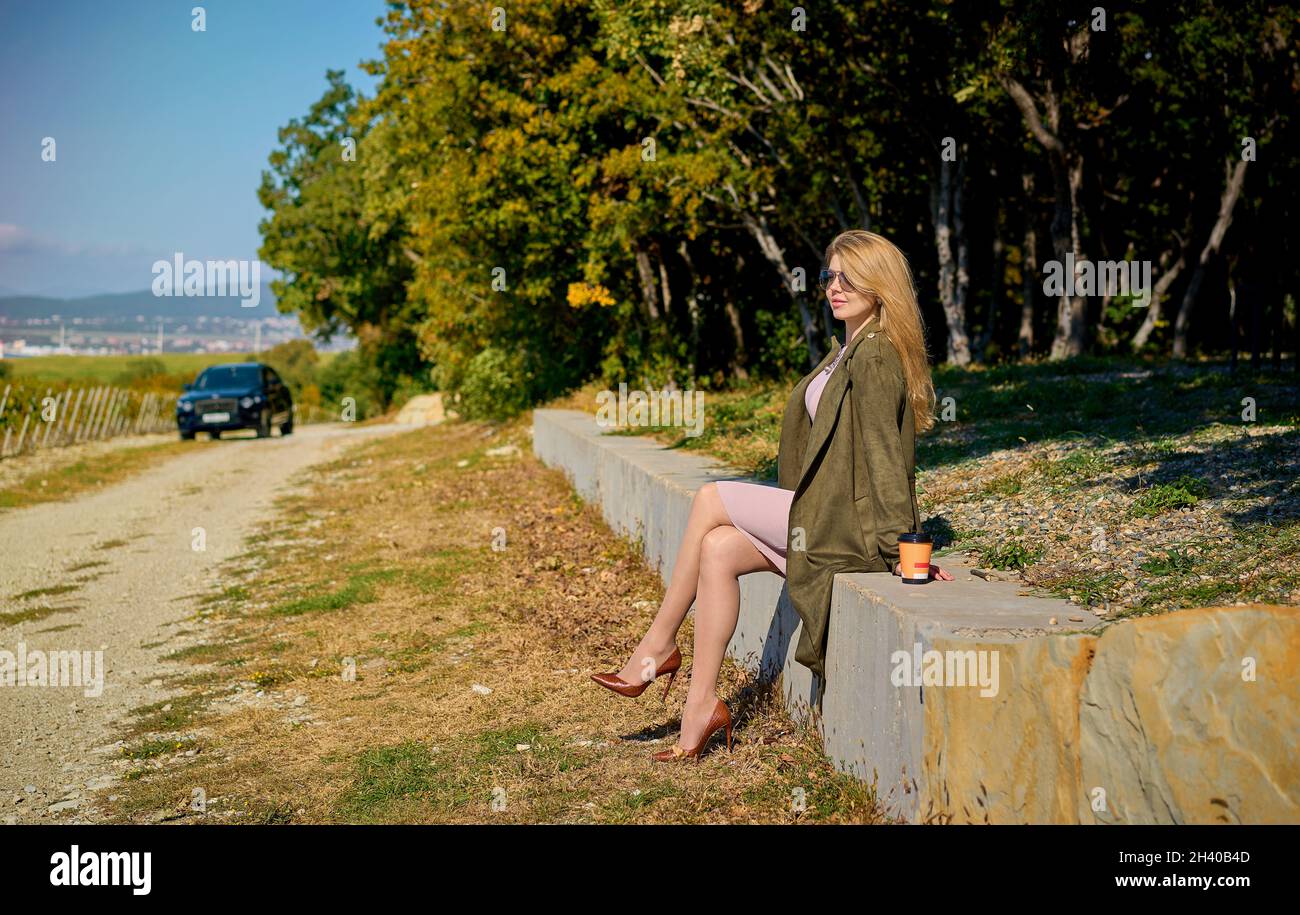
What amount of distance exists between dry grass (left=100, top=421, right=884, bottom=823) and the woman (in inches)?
16.0

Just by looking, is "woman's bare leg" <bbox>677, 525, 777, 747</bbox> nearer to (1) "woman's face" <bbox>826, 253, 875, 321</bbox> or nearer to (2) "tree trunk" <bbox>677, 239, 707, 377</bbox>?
(1) "woman's face" <bbox>826, 253, 875, 321</bbox>

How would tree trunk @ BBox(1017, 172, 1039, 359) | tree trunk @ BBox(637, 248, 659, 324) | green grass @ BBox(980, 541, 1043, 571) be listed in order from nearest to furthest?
1. green grass @ BBox(980, 541, 1043, 571)
2. tree trunk @ BBox(1017, 172, 1039, 359)
3. tree trunk @ BBox(637, 248, 659, 324)

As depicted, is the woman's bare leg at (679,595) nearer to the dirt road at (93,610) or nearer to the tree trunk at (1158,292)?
the dirt road at (93,610)

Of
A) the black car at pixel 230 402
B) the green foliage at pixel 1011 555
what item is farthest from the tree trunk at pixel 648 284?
the green foliage at pixel 1011 555

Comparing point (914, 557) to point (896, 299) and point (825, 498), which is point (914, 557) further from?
point (896, 299)

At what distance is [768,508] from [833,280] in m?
0.96

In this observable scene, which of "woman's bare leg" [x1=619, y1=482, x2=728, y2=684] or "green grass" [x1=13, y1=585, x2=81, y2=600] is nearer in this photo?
"woman's bare leg" [x1=619, y1=482, x2=728, y2=684]

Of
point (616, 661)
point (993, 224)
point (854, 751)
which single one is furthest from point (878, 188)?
point (854, 751)

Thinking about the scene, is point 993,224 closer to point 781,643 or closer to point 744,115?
point 744,115

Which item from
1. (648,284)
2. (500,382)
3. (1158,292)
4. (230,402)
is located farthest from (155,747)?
(230,402)

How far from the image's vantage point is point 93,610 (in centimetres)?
881

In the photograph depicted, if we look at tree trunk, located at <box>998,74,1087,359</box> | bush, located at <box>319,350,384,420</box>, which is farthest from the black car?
bush, located at <box>319,350,384,420</box>

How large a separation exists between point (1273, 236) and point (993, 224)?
4852 millimetres

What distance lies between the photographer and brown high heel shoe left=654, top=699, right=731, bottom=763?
194 inches
